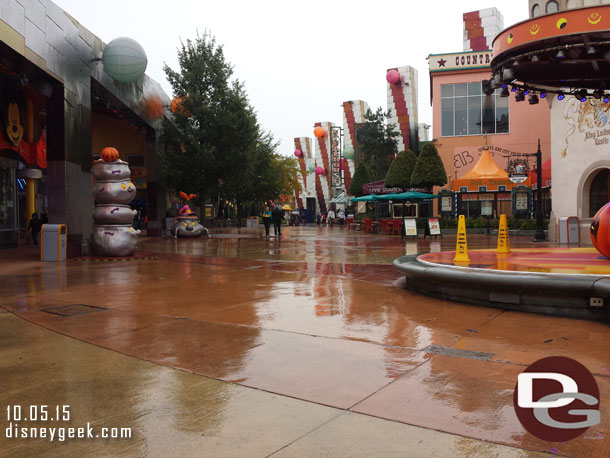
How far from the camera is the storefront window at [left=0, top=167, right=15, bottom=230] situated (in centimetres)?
2073

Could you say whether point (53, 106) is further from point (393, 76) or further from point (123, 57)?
point (393, 76)

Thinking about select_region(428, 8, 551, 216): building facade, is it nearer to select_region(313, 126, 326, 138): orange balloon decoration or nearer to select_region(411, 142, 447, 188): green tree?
select_region(411, 142, 447, 188): green tree

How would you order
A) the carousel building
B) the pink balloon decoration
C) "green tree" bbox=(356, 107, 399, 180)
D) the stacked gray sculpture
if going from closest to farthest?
the carousel building → the stacked gray sculpture → the pink balloon decoration → "green tree" bbox=(356, 107, 399, 180)

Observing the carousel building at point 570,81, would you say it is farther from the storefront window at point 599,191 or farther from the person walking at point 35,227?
the person walking at point 35,227

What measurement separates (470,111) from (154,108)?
21.1 metres

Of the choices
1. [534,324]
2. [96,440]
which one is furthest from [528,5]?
[96,440]

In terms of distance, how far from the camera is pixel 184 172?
27.6m

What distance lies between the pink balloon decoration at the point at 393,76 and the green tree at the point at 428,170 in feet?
51.7

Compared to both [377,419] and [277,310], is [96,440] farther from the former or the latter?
[277,310]

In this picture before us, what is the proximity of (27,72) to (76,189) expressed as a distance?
11.9ft

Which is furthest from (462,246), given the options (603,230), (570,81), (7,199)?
(7,199)

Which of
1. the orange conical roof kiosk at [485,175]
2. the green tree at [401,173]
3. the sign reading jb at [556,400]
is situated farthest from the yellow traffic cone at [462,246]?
the green tree at [401,173]

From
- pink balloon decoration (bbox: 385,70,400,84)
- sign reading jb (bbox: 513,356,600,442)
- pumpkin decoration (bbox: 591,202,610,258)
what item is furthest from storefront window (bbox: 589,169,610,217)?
pink balloon decoration (bbox: 385,70,400,84)

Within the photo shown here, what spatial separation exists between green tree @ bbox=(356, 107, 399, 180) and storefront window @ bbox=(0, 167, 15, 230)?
3192 cm
